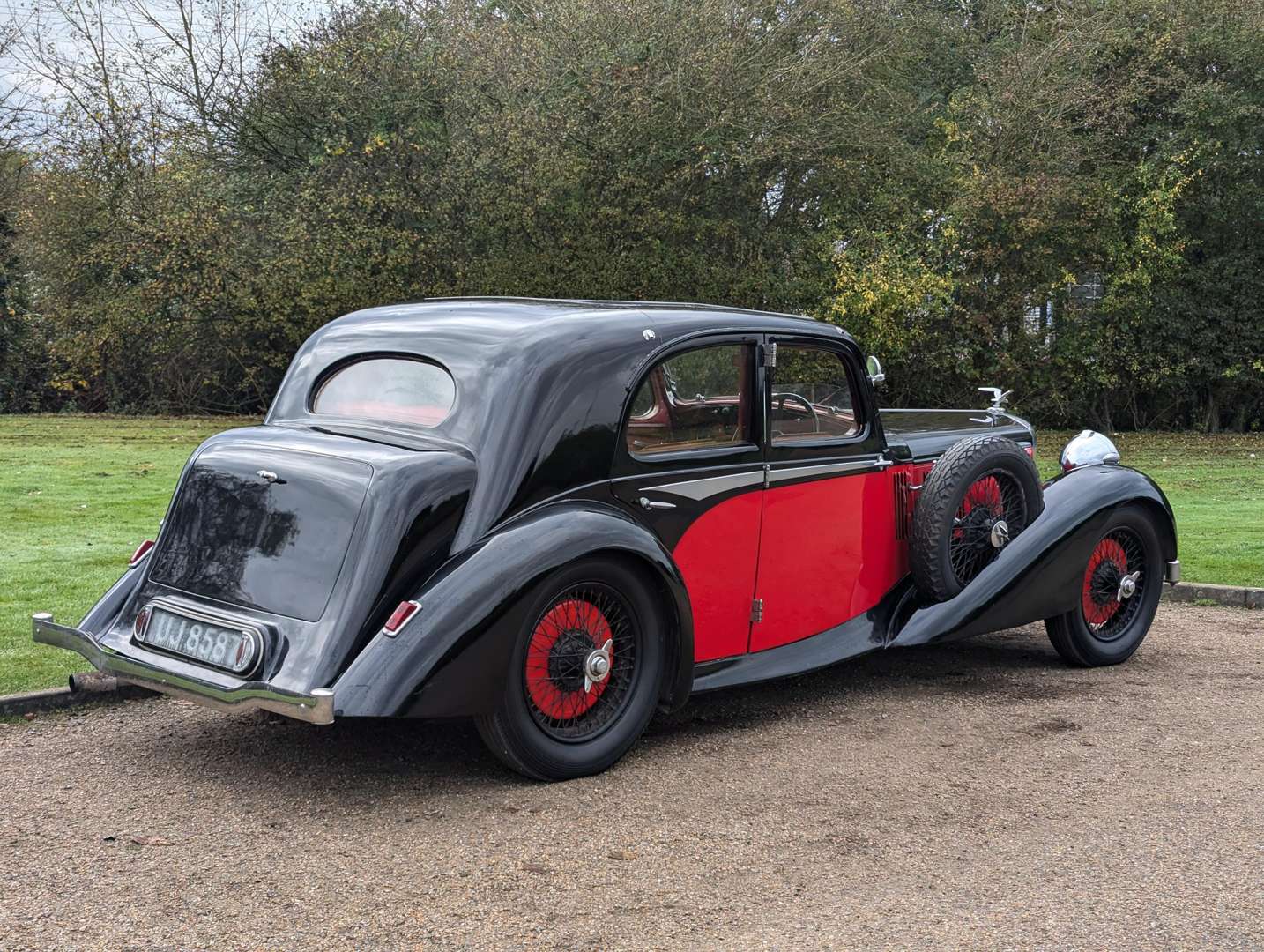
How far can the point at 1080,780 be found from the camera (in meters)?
5.06

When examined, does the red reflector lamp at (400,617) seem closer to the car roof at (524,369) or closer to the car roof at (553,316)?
the car roof at (524,369)

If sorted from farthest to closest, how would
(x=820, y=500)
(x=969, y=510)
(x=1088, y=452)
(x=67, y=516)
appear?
(x=67, y=516)
(x=1088, y=452)
(x=969, y=510)
(x=820, y=500)

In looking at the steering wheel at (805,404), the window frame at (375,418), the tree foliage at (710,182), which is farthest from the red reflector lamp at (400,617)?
the tree foliage at (710,182)

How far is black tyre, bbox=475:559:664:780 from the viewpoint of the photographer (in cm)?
482

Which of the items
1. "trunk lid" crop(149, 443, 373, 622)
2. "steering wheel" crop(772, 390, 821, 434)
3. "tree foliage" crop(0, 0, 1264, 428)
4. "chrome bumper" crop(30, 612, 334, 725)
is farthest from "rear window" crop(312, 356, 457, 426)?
"tree foliage" crop(0, 0, 1264, 428)

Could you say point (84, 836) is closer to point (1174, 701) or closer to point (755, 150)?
point (1174, 701)

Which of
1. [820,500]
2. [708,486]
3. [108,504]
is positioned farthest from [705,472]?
[108,504]

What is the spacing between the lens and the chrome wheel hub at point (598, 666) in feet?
16.5

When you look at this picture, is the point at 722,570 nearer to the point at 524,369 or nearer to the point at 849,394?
the point at 524,369

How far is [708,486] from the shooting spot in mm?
5582

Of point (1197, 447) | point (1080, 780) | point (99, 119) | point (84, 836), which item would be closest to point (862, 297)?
point (1197, 447)

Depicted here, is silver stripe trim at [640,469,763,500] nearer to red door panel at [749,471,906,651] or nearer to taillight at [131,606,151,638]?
red door panel at [749,471,906,651]

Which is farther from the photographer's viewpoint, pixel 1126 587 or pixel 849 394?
pixel 1126 587

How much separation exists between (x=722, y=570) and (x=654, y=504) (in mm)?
476
